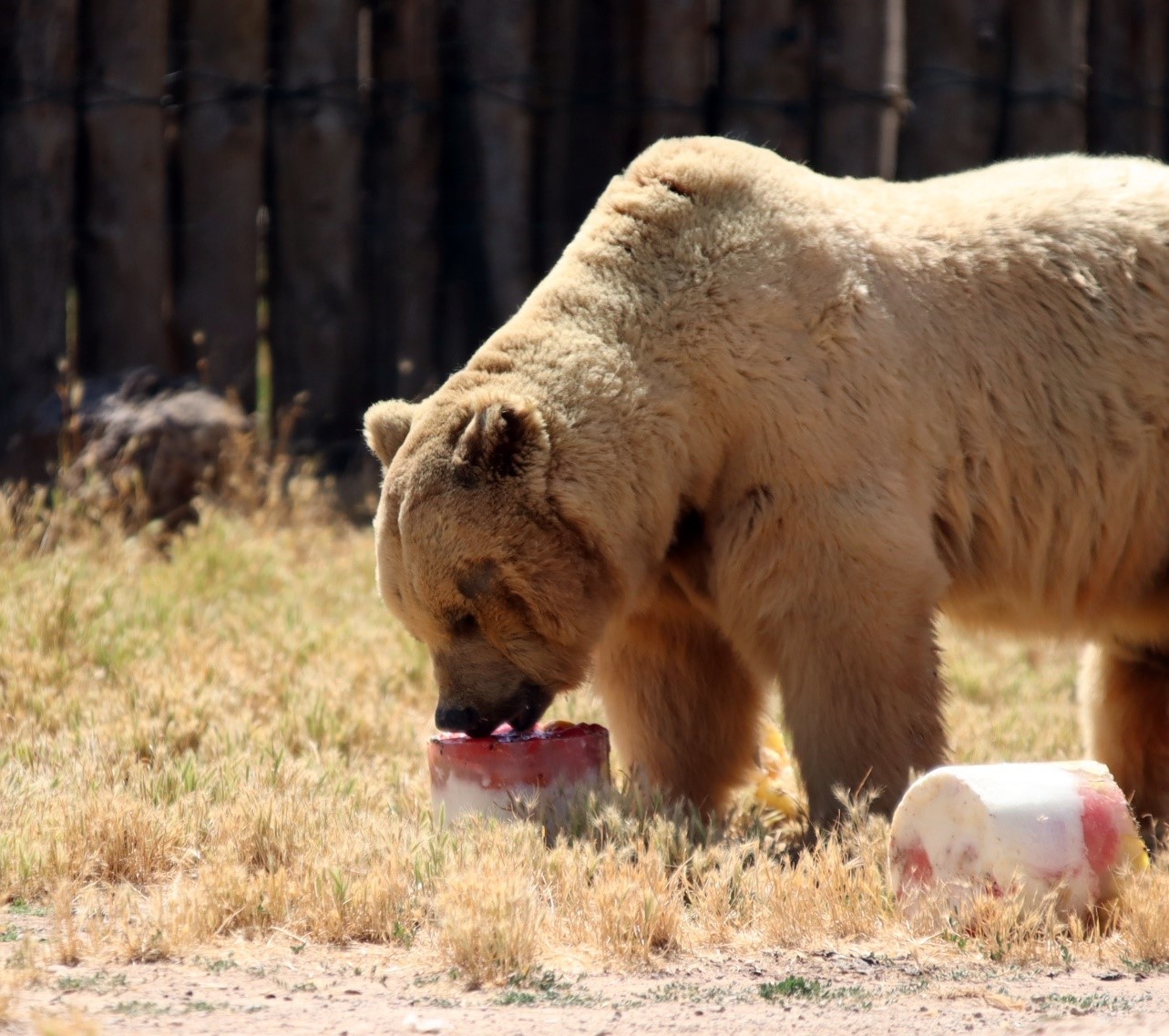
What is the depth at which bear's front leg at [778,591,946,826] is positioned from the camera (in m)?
4.88

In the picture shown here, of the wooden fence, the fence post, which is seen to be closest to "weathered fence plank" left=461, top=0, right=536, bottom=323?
the wooden fence

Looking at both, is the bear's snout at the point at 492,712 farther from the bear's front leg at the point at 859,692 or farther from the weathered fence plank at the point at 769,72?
the weathered fence plank at the point at 769,72

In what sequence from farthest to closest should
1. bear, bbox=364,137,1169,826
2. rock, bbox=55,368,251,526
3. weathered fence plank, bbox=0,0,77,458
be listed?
1. weathered fence plank, bbox=0,0,77,458
2. rock, bbox=55,368,251,526
3. bear, bbox=364,137,1169,826

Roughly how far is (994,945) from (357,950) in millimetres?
1520

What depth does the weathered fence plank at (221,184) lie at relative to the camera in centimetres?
972

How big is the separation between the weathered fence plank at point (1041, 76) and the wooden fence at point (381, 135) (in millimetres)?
13

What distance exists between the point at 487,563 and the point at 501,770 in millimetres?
653

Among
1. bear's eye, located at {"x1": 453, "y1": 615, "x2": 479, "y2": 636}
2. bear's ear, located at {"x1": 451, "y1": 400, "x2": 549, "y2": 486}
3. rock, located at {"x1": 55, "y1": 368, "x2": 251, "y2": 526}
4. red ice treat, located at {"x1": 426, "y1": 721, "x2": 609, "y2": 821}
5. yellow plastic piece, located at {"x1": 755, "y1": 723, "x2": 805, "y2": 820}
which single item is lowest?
yellow plastic piece, located at {"x1": 755, "y1": 723, "x2": 805, "y2": 820}

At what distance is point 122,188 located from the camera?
951cm

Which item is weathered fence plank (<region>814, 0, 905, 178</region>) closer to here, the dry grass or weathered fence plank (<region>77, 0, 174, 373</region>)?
the dry grass

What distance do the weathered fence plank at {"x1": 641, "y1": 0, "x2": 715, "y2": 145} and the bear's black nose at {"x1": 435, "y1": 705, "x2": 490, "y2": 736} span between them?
5869mm

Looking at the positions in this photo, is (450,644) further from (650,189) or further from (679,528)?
(650,189)

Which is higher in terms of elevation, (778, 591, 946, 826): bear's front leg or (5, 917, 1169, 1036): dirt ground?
(778, 591, 946, 826): bear's front leg

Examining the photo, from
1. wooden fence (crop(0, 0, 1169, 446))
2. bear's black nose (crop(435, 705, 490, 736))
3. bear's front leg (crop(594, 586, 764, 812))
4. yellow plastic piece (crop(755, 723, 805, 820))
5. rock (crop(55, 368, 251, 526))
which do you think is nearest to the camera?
bear's black nose (crop(435, 705, 490, 736))
